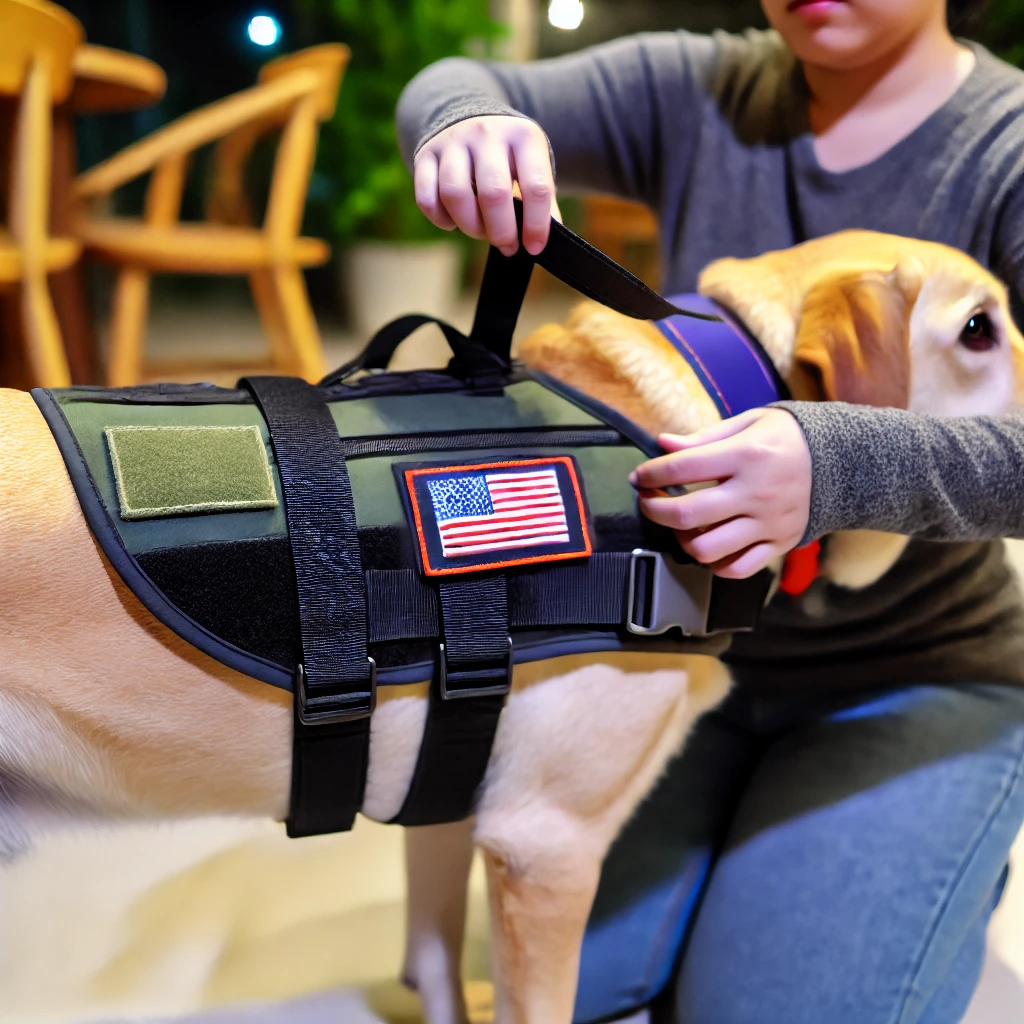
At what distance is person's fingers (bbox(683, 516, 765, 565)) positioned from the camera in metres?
0.68

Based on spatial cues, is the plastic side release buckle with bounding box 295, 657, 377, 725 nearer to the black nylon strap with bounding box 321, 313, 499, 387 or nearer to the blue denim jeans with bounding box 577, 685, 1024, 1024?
the black nylon strap with bounding box 321, 313, 499, 387

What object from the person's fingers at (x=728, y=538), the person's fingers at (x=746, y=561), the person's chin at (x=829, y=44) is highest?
the person's chin at (x=829, y=44)

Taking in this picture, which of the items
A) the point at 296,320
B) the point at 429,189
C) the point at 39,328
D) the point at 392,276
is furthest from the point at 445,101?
the point at 392,276

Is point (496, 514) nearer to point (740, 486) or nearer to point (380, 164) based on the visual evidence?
point (740, 486)

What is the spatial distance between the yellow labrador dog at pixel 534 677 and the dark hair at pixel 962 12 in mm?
331

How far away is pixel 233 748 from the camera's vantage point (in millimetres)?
666

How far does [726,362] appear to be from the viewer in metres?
0.76

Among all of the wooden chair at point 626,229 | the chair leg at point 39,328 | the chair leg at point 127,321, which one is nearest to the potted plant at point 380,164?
the chair leg at point 127,321

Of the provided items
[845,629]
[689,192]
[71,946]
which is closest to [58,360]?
[71,946]

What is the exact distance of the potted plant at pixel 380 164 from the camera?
10.0 ft

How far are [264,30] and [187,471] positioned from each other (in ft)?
8.04

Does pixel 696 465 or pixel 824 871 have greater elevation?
pixel 696 465

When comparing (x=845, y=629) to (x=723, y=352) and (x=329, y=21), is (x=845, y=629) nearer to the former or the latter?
(x=723, y=352)

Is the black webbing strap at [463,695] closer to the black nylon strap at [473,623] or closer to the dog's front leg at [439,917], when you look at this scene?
the black nylon strap at [473,623]
